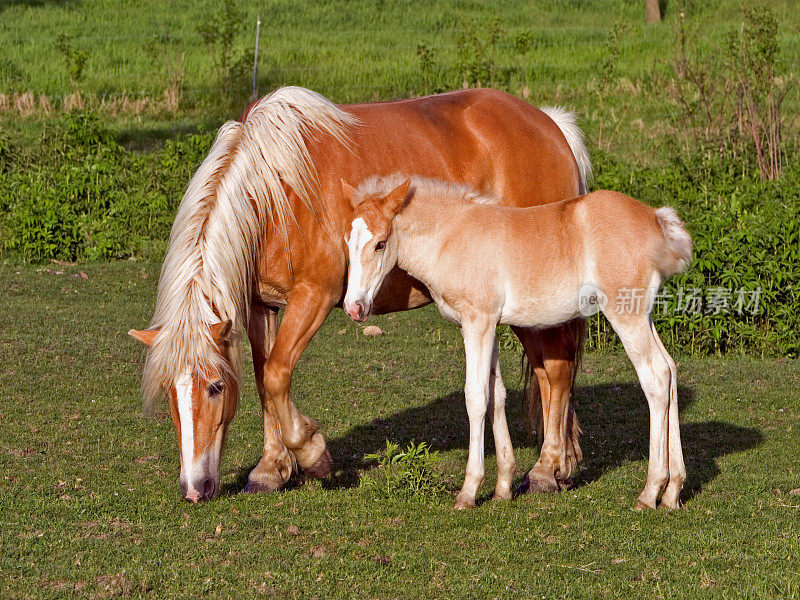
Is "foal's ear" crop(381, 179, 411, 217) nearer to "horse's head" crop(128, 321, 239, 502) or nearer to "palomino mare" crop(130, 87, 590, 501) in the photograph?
"palomino mare" crop(130, 87, 590, 501)

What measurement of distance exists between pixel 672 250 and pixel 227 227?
2335 mm

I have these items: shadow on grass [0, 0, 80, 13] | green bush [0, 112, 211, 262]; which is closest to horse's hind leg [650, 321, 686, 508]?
green bush [0, 112, 211, 262]

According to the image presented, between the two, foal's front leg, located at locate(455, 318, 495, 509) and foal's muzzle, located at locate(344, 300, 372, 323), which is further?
foal's front leg, located at locate(455, 318, 495, 509)

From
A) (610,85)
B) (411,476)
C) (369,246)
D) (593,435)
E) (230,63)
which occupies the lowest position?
(593,435)

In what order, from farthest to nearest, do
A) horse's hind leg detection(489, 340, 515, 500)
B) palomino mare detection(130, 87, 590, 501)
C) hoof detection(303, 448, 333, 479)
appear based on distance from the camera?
hoof detection(303, 448, 333, 479) < horse's hind leg detection(489, 340, 515, 500) < palomino mare detection(130, 87, 590, 501)

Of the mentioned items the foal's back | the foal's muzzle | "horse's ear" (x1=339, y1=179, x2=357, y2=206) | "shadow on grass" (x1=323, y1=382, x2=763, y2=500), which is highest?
"horse's ear" (x1=339, y1=179, x2=357, y2=206)

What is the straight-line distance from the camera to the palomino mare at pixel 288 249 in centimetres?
519

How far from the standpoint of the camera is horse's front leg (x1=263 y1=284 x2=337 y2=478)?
5.56m

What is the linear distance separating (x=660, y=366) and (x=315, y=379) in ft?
12.9

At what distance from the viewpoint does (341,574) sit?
471cm

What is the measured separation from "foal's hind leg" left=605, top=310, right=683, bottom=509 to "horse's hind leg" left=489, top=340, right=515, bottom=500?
2.58ft

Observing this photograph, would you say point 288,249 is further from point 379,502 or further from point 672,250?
point 672,250

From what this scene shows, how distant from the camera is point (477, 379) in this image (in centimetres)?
541

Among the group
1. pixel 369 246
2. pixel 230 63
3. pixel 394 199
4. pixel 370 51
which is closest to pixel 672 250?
pixel 394 199
